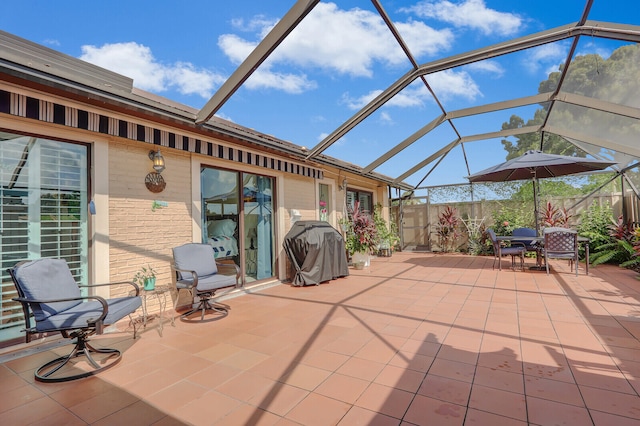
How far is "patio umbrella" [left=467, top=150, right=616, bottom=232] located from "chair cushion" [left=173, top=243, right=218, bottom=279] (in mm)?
6310

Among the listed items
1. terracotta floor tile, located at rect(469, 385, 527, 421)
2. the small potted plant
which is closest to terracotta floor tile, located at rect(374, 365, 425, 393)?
terracotta floor tile, located at rect(469, 385, 527, 421)

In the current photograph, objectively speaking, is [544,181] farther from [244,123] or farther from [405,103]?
[244,123]

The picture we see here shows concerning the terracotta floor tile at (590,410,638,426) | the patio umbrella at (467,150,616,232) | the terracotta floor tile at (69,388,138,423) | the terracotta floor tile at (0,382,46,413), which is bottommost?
the terracotta floor tile at (0,382,46,413)

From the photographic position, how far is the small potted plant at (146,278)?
4066mm

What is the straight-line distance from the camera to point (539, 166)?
6.66 meters

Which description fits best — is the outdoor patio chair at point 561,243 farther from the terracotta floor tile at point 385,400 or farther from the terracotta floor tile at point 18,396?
the terracotta floor tile at point 18,396

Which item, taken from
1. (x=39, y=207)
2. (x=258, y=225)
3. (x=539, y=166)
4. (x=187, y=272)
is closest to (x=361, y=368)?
(x=187, y=272)

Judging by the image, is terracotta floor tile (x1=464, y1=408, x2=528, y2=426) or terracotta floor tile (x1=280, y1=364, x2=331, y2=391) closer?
terracotta floor tile (x1=464, y1=408, x2=528, y2=426)

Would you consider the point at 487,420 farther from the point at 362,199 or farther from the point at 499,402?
the point at 362,199

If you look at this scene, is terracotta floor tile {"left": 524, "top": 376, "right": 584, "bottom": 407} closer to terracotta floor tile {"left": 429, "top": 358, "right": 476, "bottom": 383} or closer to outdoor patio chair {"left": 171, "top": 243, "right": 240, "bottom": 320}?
terracotta floor tile {"left": 429, "top": 358, "right": 476, "bottom": 383}

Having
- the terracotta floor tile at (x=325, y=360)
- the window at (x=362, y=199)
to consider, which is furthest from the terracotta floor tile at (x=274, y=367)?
the window at (x=362, y=199)

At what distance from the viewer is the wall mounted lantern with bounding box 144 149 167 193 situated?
14.4 feet

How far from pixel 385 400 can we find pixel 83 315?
2711 mm

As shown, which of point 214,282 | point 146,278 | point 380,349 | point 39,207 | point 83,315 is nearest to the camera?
point 83,315
